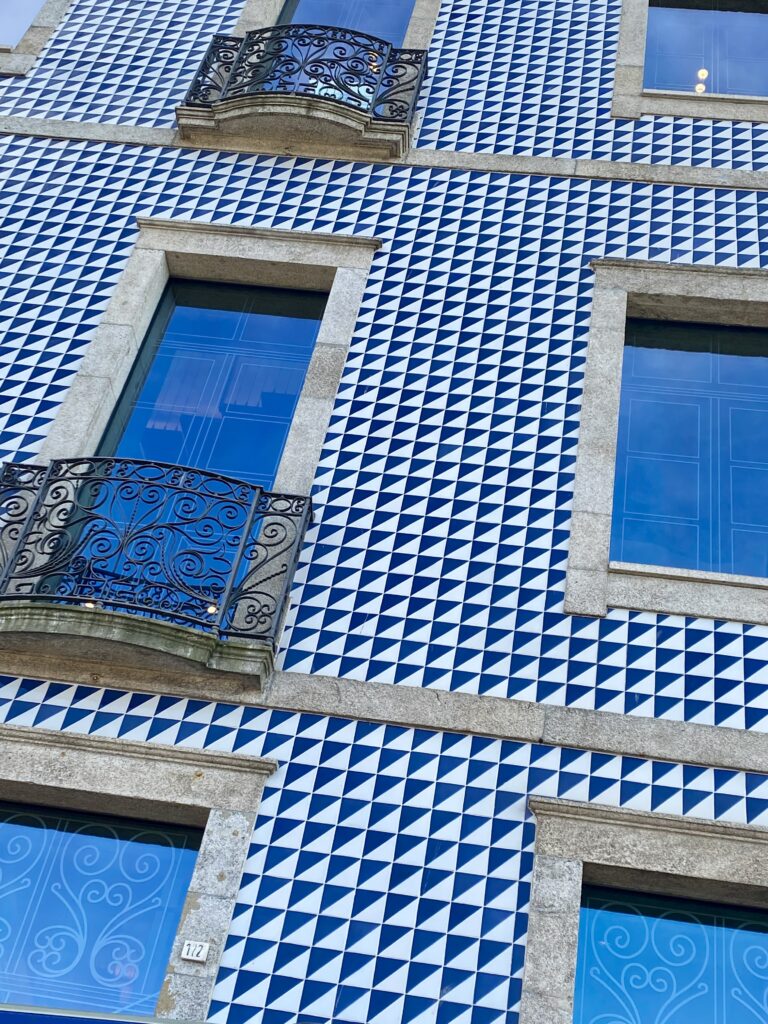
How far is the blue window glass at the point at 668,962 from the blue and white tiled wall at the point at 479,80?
213 inches

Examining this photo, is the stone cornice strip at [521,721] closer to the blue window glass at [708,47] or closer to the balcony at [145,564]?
the balcony at [145,564]

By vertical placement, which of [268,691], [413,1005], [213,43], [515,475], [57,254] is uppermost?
[213,43]

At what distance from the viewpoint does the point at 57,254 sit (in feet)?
32.7

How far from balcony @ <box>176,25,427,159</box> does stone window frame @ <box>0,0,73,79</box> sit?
154cm

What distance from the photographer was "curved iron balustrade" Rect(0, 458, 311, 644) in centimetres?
785

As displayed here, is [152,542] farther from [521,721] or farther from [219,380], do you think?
[521,721]

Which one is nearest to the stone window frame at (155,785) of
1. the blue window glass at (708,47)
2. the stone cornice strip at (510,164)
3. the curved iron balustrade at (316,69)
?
the stone cornice strip at (510,164)

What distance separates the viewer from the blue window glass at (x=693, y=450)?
8.40m

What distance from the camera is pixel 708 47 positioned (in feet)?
36.6

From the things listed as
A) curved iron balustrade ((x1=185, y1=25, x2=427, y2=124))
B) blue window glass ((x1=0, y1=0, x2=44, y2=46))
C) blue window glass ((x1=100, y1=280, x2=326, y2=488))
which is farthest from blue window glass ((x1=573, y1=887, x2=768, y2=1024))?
blue window glass ((x1=0, y1=0, x2=44, y2=46))

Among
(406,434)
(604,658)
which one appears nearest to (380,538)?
(406,434)

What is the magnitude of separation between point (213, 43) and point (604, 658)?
5.96m

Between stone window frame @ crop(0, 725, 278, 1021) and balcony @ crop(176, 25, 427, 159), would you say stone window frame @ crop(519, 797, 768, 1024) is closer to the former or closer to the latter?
stone window frame @ crop(0, 725, 278, 1021)

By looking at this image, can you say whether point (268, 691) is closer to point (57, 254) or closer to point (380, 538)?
point (380, 538)
